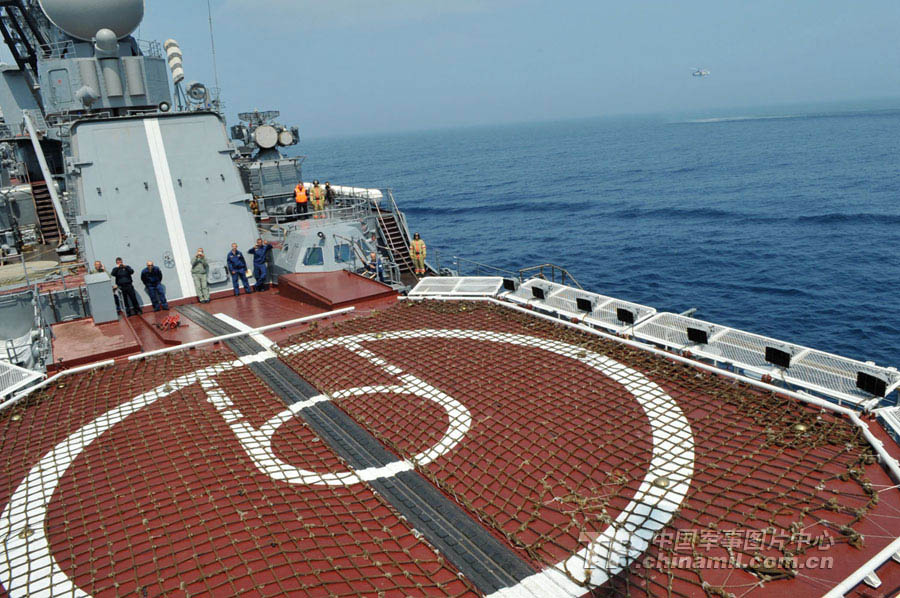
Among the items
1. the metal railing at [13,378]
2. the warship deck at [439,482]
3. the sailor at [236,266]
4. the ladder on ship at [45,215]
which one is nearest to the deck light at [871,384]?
the warship deck at [439,482]

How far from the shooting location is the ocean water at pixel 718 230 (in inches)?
1088

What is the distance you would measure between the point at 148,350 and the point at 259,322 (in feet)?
8.64

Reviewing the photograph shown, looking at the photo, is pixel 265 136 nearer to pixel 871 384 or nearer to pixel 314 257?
pixel 314 257

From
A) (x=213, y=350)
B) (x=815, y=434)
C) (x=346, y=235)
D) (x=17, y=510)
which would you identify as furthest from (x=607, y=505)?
(x=346, y=235)

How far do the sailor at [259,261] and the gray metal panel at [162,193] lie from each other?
0.95 meters

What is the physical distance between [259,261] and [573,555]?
48.1 feet

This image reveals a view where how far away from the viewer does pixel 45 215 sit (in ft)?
86.3

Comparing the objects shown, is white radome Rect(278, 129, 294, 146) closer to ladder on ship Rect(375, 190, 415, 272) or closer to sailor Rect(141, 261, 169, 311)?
ladder on ship Rect(375, 190, 415, 272)

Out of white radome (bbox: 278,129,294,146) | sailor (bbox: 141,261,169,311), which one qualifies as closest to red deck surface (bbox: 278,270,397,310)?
sailor (bbox: 141,261,169,311)

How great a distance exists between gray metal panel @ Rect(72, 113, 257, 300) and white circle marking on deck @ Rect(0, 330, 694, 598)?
25.0 ft

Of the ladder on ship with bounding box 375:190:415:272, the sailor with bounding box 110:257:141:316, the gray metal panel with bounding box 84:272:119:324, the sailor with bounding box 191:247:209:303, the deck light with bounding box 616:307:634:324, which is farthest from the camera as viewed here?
the ladder on ship with bounding box 375:190:415:272

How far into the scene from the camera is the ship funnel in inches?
869

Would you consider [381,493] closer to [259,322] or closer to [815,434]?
[815,434]

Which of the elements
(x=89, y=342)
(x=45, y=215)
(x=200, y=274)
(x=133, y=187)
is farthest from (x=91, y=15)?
(x=89, y=342)
